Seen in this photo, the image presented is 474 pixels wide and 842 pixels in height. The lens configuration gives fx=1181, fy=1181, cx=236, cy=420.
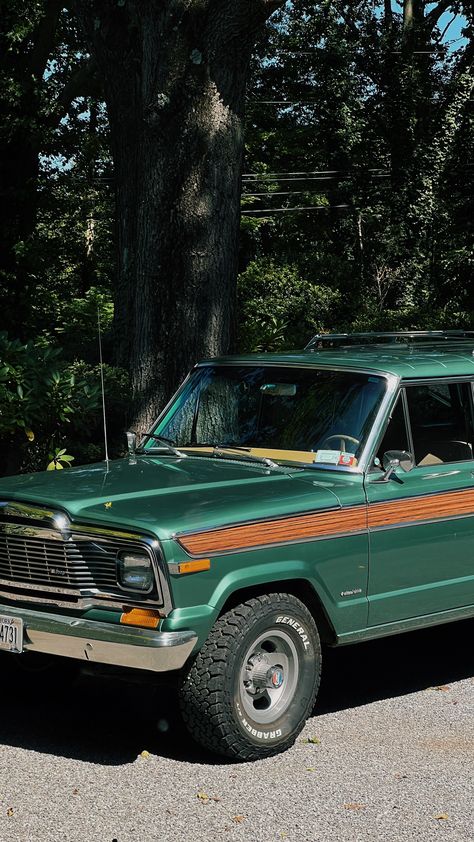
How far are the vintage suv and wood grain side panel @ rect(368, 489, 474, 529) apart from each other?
10 millimetres

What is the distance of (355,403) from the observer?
638 centimetres

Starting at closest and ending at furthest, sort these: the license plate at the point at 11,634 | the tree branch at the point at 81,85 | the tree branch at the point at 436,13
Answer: the license plate at the point at 11,634 < the tree branch at the point at 81,85 < the tree branch at the point at 436,13

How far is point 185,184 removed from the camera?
10.2 metres

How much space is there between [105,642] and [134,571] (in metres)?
0.33

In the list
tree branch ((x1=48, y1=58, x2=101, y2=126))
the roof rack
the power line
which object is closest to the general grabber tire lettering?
the roof rack

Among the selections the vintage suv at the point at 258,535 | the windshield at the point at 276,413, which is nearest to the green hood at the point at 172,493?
the vintage suv at the point at 258,535

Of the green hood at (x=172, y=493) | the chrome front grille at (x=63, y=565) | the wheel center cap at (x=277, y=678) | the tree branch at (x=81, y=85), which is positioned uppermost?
the tree branch at (x=81, y=85)

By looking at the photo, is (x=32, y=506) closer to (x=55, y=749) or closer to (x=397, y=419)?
(x=55, y=749)

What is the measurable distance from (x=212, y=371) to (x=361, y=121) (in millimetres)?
31214

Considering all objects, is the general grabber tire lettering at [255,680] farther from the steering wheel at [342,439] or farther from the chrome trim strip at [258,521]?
the steering wheel at [342,439]

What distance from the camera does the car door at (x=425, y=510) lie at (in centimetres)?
605

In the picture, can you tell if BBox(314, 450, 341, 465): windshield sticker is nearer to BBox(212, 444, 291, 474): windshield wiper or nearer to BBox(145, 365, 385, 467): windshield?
BBox(145, 365, 385, 467): windshield

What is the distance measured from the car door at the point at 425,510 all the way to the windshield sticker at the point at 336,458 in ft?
0.41

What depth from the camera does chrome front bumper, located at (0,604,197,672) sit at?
5.04 metres
